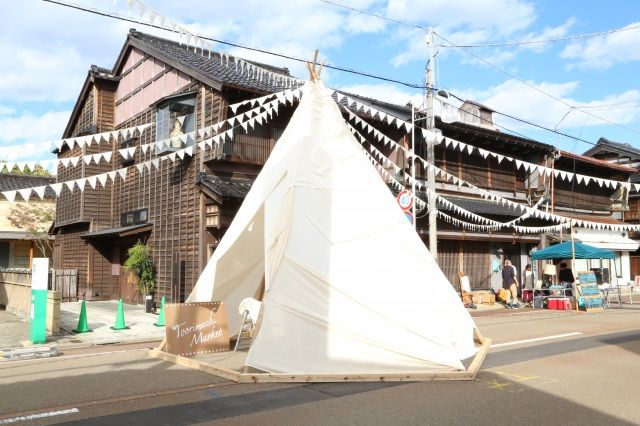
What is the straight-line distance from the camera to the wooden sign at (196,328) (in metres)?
8.69

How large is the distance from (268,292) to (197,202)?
1014 cm

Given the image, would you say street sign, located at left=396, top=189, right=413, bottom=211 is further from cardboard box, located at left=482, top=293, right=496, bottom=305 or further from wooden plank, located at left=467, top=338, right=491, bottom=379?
cardboard box, located at left=482, top=293, right=496, bottom=305

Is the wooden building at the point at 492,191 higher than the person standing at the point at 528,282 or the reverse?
higher

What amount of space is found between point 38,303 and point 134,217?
10523 mm

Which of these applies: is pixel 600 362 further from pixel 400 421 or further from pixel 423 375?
pixel 400 421

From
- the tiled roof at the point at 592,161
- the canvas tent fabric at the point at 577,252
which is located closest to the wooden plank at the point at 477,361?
the canvas tent fabric at the point at 577,252

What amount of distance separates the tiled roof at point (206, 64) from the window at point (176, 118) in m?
1.21

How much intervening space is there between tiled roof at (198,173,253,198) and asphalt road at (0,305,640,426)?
6.68 m

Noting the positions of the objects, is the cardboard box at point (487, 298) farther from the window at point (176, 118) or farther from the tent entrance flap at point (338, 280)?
the window at point (176, 118)

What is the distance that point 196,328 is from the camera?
901cm

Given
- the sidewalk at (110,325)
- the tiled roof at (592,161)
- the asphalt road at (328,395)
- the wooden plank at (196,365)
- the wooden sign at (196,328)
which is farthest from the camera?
the tiled roof at (592,161)

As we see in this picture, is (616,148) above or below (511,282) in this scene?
above

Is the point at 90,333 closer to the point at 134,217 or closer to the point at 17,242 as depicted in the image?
the point at 134,217

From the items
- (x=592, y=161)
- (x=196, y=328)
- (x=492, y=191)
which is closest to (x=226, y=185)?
(x=196, y=328)
